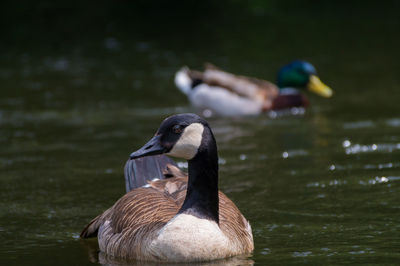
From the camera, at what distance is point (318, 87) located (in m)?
17.6

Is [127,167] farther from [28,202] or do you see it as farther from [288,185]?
[288,185]

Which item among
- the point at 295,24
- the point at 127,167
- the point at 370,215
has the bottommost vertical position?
the point at 370,215

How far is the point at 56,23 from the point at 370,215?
911 inches

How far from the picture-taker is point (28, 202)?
1002 cm

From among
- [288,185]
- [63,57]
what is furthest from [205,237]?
[63,57]

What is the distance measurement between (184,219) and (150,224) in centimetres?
40

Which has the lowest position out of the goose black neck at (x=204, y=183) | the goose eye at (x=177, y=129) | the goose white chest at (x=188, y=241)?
the goose white chest at (x=188, y=241)

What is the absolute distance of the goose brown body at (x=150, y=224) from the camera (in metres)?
7.27

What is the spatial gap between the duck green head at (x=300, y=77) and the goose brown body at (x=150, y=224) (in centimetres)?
966

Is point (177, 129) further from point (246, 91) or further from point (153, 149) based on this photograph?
point (246, 91)

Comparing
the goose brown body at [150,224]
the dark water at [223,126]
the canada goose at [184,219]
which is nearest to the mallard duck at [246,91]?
the dark water at [223,126]

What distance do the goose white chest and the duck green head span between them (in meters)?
10.8

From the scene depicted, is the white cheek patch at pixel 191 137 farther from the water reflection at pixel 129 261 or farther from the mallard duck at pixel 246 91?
the mallard duck at pixel 246 91

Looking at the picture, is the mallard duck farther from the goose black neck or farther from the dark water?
the goose black neck
